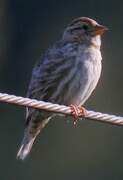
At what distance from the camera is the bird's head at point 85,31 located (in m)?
14.2

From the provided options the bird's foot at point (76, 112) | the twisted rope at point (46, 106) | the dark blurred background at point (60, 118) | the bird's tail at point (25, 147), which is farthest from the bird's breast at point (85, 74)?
→ the dark blurred background at point (60, 118)

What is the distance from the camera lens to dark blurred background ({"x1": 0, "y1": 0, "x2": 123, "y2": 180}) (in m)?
25.7

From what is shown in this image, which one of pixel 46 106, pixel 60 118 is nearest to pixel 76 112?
pixel 46 106

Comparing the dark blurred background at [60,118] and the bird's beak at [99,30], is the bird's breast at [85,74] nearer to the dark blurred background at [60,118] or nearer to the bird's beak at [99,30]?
the bird's beak at [99,30]

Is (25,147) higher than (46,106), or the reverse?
(46,106)

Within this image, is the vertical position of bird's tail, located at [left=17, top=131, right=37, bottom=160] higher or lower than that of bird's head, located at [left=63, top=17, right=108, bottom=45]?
lower

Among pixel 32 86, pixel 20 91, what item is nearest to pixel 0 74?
pixel 20 91

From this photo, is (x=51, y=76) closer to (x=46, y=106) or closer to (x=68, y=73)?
(x=68, y=73)

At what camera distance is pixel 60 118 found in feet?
89.6

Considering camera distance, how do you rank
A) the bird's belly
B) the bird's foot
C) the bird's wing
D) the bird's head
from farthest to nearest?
the bird's head
the bird's wing
the bird's belly
the bird's foot

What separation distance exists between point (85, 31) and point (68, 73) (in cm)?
67

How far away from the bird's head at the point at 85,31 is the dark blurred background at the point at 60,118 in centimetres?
1010

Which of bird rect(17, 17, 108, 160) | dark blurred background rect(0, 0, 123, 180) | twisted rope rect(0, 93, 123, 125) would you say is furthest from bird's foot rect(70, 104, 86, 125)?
dark blurred background rect(0, 0, 123, 180)

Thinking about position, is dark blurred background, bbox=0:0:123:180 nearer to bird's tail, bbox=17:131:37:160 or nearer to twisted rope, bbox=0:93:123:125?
bird's tail, bbox=17:131:37:160
